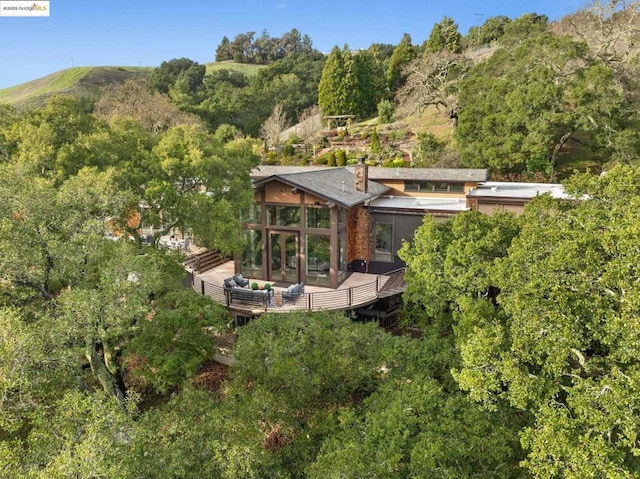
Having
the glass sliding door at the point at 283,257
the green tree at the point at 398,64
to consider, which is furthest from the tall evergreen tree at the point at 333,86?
the glass sliding door at the point at 283,257

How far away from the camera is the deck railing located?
52.7ft

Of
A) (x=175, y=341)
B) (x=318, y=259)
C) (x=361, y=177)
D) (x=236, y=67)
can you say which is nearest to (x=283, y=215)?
(x=318, y=259)

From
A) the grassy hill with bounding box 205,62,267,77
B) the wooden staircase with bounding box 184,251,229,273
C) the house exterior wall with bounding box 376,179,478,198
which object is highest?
the grassy hill with bounding box 205,62,267,77

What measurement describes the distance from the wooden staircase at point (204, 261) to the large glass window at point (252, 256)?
7.14ft

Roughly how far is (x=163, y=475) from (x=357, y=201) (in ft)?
43.5

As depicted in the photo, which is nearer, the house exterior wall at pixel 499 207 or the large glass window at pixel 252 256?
the house exterior wall at pixel 499 207

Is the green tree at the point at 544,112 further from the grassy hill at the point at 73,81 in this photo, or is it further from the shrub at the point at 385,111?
the grassy hill at the point at 73,81

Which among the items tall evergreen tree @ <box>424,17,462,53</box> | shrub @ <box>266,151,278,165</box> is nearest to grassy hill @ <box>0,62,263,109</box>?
shrub @ <box>266,151,278,165</box>

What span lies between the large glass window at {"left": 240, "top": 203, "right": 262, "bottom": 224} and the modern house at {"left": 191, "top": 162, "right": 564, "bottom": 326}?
5cm

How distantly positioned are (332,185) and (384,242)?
12.4ft

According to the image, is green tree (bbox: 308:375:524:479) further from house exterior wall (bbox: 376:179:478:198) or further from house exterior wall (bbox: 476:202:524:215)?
house exterior wall (bbox: 376:179:478:198)

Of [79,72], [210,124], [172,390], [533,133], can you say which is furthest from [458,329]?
[79,72]

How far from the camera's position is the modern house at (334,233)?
17.1 metres

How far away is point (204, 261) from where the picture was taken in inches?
811
